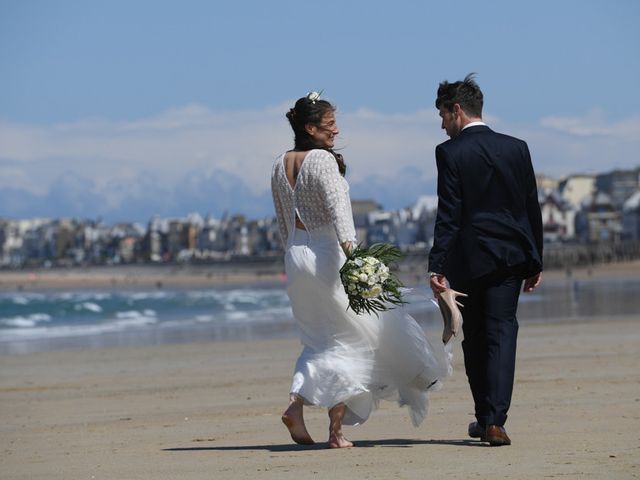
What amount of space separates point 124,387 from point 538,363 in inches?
131

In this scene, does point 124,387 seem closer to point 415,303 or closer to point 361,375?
point 361,375

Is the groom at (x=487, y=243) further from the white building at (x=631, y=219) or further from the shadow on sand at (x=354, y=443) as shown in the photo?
the white building at (x=631, y=219)

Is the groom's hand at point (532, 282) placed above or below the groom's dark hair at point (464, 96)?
below

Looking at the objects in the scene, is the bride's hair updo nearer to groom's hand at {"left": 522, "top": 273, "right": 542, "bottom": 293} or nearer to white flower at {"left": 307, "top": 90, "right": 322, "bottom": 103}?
white flower at {"left": 307, "top": 90, "right": 322, "bottom": 103}

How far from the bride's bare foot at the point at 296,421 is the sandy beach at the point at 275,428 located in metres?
0.07

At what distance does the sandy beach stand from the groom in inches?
12.8

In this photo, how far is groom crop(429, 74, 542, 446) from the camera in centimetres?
563

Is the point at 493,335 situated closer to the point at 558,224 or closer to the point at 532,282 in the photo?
the point at 532,282

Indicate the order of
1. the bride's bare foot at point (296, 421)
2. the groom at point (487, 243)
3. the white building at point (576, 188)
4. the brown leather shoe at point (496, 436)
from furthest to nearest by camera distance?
the white building at point (576, 188)
the bride's bare foot at point (296, 421)
the groom at point (487, 243)
the brown leather shoe at point (496, 436)

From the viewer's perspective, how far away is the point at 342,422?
19.3ft

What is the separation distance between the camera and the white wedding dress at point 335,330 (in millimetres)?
5832

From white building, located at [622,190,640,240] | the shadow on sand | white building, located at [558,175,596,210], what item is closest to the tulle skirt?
the shadow on sand

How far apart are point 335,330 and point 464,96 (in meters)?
1.16

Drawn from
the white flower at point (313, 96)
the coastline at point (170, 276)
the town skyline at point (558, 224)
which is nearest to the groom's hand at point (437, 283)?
the white flower at point (313, 96)
